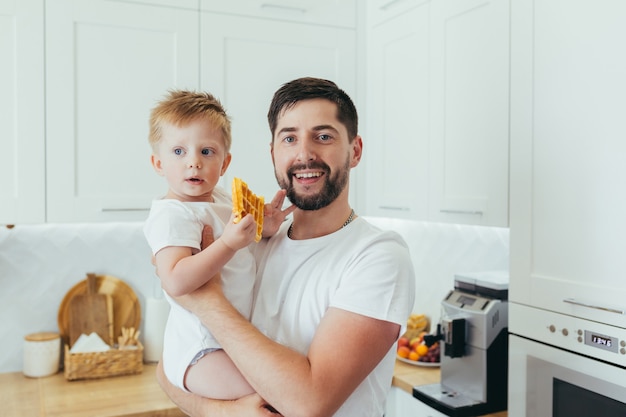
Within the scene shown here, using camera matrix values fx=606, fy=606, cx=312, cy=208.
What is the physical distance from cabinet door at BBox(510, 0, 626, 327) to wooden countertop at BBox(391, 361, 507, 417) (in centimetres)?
69

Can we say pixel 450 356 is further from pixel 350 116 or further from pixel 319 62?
pixel 319 62

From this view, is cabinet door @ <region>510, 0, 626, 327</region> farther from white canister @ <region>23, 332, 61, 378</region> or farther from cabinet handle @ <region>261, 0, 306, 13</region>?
white canister @ <region>23, 332, 61, 378</region>

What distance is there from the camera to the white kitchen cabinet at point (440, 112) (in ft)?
6.35

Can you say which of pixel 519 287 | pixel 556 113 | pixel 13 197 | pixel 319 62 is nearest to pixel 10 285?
Answer: pixel 13 197

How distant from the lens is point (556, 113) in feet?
5.39

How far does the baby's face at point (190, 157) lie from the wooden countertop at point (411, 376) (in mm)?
1284

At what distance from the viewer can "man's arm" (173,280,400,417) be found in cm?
113

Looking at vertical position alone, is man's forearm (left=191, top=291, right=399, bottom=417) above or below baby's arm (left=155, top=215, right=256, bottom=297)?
below

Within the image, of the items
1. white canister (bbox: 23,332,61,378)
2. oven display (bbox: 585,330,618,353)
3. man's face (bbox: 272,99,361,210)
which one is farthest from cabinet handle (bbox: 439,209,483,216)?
white canister (bbox: 23,332,61,378)

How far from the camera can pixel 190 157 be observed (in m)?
1.40

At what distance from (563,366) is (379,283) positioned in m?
0.73

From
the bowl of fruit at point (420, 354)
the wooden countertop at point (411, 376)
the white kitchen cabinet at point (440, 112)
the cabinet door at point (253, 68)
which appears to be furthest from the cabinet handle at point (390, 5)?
the wooden countertop at point (411, 376)

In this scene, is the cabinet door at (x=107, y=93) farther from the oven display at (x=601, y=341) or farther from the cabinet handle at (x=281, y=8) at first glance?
the oven display at (x=601, y=341)

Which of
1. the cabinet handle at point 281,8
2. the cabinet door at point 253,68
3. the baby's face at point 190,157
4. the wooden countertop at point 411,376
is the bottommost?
the wooden countertop at point 411,376
